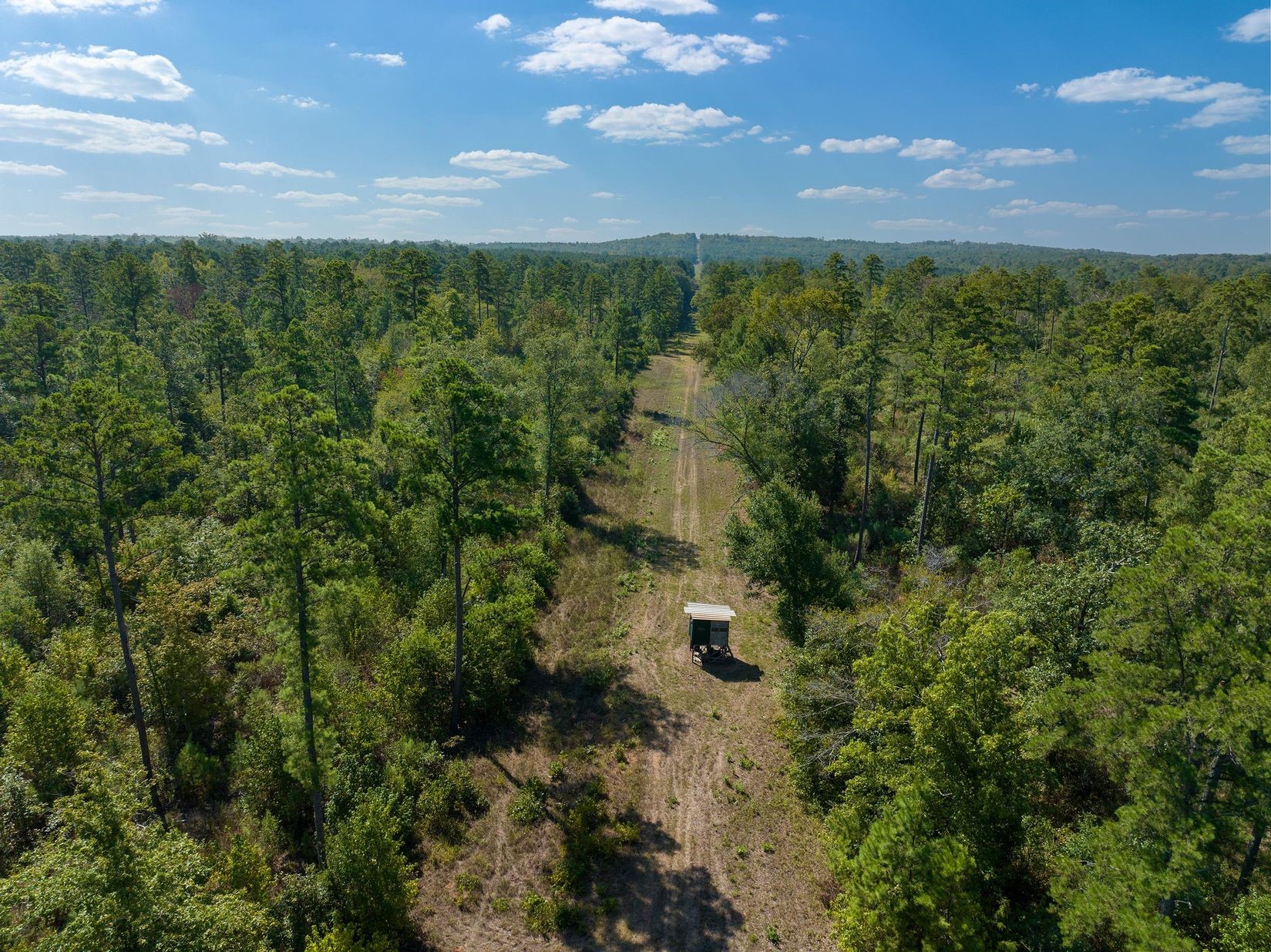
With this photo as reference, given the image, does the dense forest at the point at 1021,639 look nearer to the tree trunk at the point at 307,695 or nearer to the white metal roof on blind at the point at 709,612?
the white metal roof on blind at the point at 709,612

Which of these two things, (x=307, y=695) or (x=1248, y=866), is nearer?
(x=1248, y=866)

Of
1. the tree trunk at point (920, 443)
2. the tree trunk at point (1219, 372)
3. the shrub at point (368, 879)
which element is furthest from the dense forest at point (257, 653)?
the tree trunk at point (1219, 372)

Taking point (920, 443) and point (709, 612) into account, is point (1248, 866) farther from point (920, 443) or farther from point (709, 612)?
point (920, 443)

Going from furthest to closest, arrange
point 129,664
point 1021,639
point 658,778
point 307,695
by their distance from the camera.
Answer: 1. point 658,778
2. point 129,664
3. point 307,695
4. point 1021,639

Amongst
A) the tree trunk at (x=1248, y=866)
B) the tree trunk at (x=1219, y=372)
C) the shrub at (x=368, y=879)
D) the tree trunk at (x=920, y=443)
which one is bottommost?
the shrub at (x=368, y=879)

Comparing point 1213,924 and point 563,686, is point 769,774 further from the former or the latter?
point 1213,924

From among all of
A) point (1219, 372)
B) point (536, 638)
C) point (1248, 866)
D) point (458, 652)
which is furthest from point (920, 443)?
point (458, 652)

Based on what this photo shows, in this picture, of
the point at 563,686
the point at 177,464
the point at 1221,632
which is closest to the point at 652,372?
the point at 563,686
